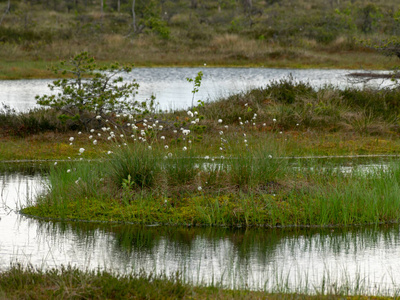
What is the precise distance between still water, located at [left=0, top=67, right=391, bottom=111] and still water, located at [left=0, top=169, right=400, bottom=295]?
514 inches

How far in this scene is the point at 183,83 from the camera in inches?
1304

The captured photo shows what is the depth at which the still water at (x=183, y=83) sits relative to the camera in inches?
998

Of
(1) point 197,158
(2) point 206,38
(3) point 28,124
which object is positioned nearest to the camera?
(1) point 197,158

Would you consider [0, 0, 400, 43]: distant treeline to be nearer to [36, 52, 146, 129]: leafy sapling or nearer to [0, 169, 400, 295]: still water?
[36, 52, 146, 129]: leafy sapling

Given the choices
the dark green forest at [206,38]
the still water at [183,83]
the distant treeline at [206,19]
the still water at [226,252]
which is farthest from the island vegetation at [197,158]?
the distant treeline at [206,19]

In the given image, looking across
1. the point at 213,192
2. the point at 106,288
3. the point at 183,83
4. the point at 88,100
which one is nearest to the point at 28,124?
the point at 88,100

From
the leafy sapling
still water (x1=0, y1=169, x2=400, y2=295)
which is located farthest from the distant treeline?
still water (x1=0, y1=169, x2=400, y2=295)

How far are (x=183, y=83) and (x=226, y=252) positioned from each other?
996 inches

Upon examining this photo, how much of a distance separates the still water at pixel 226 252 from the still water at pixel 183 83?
514 inches

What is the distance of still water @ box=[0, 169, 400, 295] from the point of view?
7.11m

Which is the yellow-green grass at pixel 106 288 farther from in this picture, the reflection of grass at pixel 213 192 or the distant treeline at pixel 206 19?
the distant treeline at pixel 206 19

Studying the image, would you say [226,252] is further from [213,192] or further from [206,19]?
[206,19]

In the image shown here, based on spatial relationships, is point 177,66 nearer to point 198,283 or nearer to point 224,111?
point 224,111

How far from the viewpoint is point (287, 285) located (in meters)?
6.61
